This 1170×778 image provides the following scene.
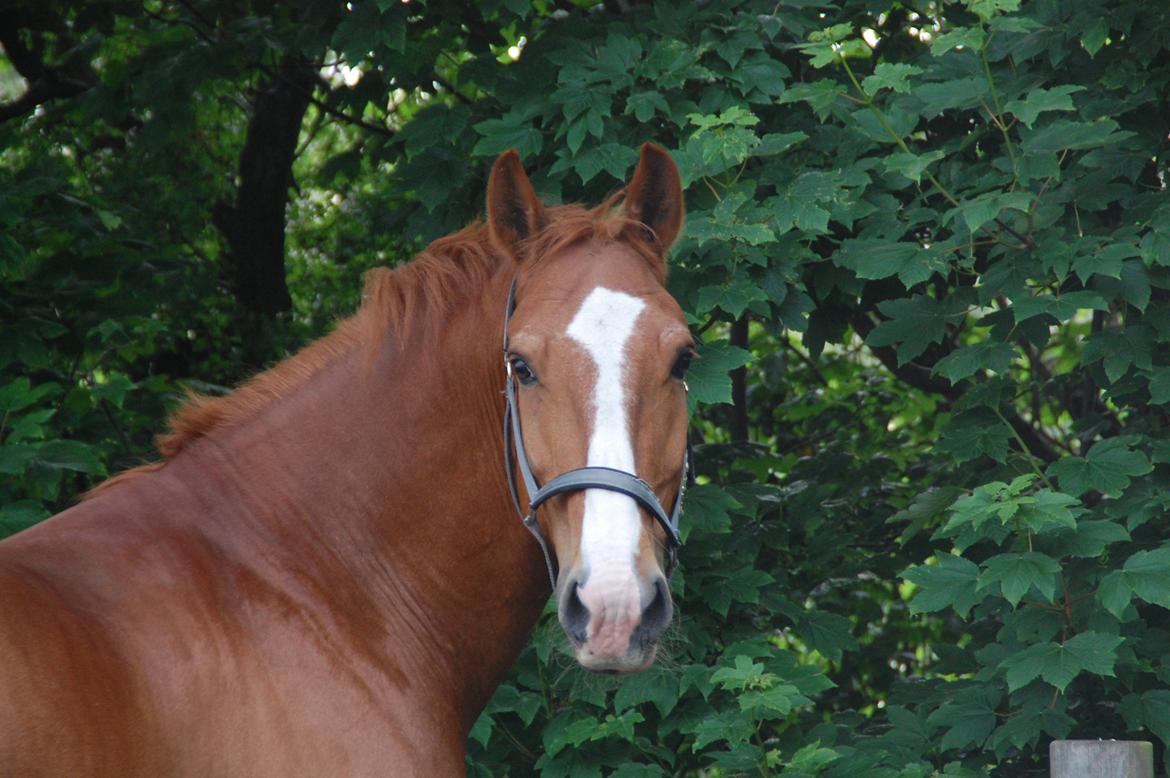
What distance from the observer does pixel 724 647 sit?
4.34 m

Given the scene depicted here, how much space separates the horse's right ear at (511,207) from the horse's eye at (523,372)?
36 cm

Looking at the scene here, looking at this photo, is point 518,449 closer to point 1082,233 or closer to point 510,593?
point 510,593

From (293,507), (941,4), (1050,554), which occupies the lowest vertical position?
(1050,554)

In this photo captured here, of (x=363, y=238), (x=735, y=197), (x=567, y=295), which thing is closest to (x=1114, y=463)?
(x=735, y=197)

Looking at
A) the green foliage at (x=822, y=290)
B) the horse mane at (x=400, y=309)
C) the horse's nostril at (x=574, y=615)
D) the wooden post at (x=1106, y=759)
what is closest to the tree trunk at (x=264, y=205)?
the green foliage at (x=822, y=290)

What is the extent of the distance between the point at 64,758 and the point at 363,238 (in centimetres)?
625

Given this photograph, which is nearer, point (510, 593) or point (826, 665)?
point (510, 593)

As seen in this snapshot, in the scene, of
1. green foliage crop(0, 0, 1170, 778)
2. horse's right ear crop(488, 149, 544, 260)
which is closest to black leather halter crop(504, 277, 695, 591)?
horse's right ear crop(488, 149, 544, 260)

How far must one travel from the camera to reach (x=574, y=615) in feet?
7.80

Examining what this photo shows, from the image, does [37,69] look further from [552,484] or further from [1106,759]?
[1106,759]

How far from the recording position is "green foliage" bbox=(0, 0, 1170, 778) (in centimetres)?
372

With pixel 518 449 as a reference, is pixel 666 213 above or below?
above

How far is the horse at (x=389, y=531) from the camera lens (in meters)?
2.33

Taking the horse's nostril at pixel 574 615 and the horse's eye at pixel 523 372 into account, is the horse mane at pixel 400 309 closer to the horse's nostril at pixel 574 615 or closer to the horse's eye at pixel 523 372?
the horse's eye at pixel 523 372
